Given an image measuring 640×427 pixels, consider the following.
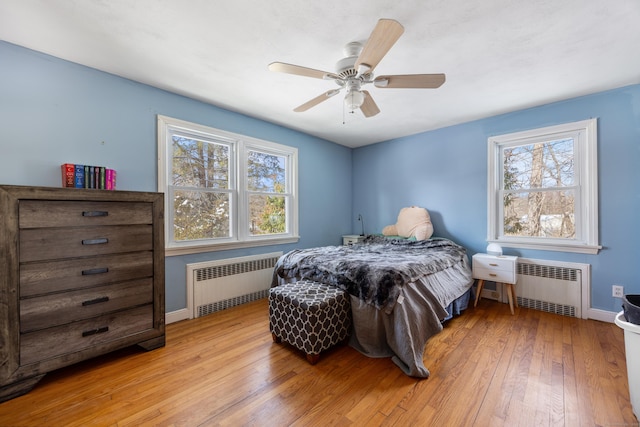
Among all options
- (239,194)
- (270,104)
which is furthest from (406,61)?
(239,194)

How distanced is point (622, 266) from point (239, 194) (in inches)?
166

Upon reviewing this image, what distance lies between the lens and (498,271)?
9.53 feet

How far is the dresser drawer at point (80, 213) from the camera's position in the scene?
165cm

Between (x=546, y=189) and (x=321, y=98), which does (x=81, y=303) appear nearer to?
(x=321, y=98)

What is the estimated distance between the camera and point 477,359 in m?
1.99

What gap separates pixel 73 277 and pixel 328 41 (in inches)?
97.5

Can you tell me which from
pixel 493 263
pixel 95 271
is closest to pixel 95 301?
pixel 95 271

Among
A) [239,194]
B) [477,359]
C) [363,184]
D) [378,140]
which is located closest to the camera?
[477,359]

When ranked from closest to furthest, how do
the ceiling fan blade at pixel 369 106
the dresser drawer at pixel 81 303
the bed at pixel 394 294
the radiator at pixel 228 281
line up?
the dresser drawer at pixel 81 303 < the bed at pixel 394 294 < the ceiling fan blade at pixel 369 106 < the radiator at pixel 228 281

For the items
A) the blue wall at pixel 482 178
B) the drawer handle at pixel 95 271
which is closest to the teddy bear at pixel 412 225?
the blue wall at pixel 482 178

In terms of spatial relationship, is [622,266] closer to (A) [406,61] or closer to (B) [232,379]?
(A) [406,61]

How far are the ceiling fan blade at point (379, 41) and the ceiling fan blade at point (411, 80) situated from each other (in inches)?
7.5

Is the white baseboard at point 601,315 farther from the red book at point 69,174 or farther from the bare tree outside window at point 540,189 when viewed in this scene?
the red book at point 69,174

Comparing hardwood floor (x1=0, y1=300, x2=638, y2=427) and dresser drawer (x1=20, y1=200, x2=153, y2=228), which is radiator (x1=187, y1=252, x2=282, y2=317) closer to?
hardwood floor (x1=0, y1=300, x2=638, y2=427)
